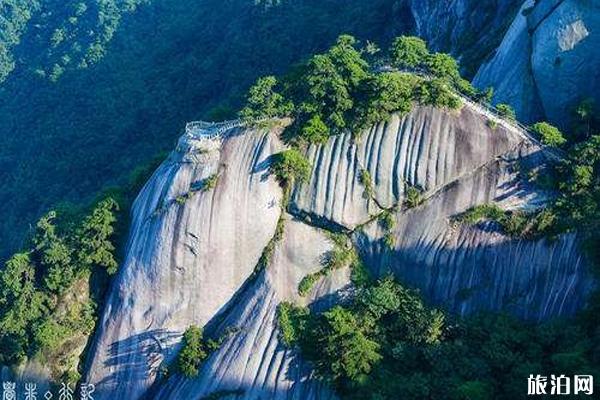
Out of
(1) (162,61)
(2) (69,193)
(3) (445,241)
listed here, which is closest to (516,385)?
(3) (445,241)

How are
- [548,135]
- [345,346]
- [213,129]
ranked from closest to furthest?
[345,346] → [548,135] → [213,129]

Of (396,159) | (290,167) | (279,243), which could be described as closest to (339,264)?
(279,243)

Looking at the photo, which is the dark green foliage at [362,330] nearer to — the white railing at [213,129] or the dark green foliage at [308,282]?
the dark green foliage at [308,282]

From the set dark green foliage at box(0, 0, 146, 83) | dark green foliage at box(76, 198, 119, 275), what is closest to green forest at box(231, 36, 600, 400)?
dark green foliage at box(76, 198, 119, 275)

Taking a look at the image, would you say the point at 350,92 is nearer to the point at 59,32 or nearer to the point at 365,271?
the point at 365,271

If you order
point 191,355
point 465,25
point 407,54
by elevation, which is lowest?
point 191,355

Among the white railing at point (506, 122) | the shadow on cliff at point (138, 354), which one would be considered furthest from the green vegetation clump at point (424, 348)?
the white railing at point (506, 122)

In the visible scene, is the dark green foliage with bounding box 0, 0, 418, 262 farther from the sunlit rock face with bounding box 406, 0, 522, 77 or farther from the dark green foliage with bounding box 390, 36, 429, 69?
the dark green foliage with bounding box 390, 36, 429, 69

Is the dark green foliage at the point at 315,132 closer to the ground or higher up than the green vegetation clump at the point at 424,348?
higher up
